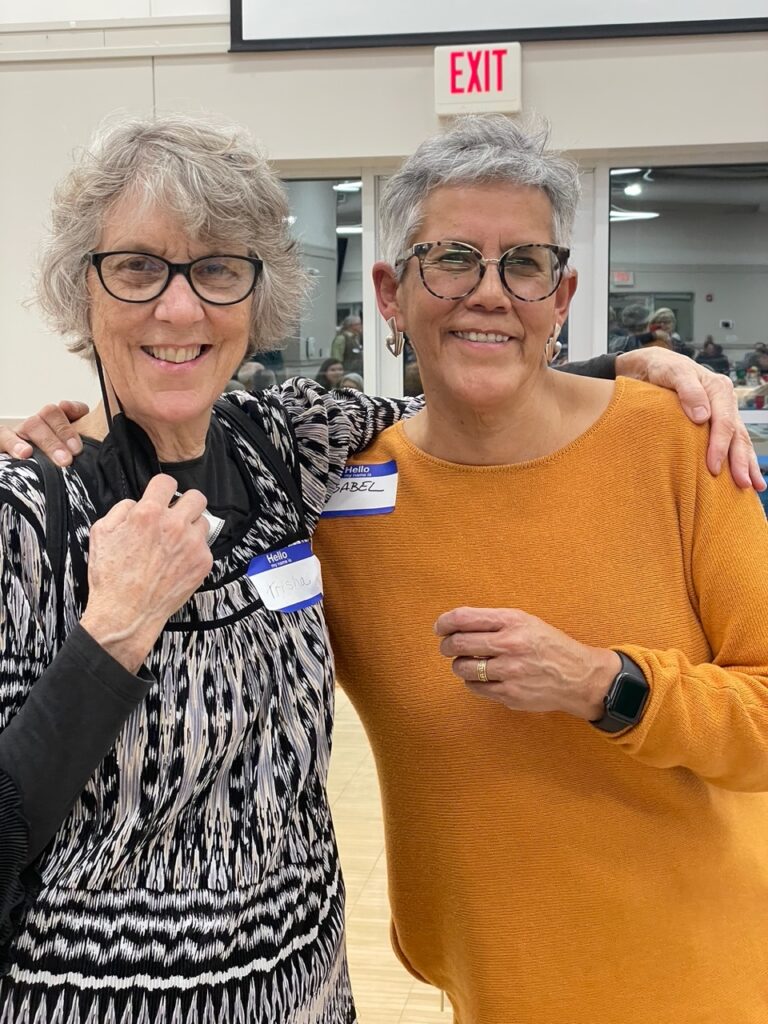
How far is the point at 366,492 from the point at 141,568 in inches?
23.5

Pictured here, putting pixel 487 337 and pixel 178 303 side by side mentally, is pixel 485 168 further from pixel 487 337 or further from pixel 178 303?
pixel 178 303

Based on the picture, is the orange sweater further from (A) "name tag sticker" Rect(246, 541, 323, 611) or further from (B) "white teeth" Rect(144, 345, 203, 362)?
(B) "white teeth" Rect(144, 345, 203, 362)

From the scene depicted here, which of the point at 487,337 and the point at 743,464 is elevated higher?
the point at 487,337

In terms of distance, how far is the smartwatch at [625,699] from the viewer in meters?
1.36

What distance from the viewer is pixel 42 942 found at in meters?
1.21

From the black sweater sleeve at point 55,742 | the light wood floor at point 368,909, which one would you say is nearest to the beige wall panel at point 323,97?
the light wood floor at point 368,909

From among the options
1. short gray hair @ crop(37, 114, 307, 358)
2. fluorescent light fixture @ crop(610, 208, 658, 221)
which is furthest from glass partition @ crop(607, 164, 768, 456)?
short gray hair @ crop(37, 114, 307, 358)

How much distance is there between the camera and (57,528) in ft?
4.04

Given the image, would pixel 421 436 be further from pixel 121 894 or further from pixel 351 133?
pixel 351 133

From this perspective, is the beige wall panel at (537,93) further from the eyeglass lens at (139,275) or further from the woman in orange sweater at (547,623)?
the eyeglass lens at (139,275)

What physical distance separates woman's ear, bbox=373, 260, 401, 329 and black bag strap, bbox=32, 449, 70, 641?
2.26 ft

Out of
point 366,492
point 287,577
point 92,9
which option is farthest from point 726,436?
point 92,9

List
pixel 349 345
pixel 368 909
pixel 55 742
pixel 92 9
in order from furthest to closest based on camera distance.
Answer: pixel 349 345
pixel 92 9
pixel 368 909
pixel 55 742

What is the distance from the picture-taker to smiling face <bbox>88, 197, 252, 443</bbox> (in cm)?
133
